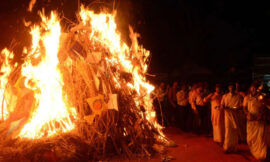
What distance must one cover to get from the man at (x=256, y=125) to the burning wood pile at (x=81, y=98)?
232cm

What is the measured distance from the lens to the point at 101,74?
594 cm

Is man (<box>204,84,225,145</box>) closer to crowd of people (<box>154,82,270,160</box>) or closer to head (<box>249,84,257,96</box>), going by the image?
crowd of people (<box>154,82,270,160</box>)

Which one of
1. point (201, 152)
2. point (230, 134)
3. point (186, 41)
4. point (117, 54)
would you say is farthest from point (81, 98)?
point (186, 41)

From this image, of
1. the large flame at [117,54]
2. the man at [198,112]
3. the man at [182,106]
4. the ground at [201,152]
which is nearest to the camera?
the ground at [201,152]

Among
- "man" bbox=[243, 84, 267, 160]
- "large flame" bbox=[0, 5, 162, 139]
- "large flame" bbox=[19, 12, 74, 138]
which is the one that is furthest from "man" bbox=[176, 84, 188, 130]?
"large flame" bbox=[19, 12, 74, 138]

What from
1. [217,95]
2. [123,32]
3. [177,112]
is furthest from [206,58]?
[217,95]

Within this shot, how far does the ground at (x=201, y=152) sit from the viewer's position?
5.94m

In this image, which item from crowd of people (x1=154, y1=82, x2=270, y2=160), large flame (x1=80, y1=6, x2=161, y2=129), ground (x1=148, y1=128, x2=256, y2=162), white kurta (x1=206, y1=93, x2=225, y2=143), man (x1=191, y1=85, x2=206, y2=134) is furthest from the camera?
man (x1=191, y1=85, x2=206, y2=134)

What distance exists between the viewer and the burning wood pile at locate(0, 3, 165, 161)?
18.8ft

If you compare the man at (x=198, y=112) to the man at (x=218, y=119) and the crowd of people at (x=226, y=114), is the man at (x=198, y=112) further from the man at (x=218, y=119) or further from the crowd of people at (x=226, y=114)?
the man at (x=218, y=119)

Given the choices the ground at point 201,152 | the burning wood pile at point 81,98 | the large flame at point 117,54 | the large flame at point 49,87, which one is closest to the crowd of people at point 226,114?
the ground at point 201,152

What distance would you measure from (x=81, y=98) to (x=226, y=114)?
3.72 m

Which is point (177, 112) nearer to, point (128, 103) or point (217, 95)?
point (217, 95)

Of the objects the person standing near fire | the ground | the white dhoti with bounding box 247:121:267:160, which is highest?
the person standing near fire
